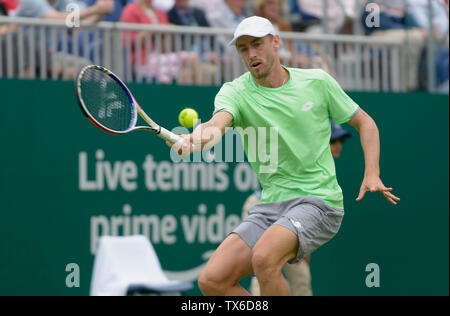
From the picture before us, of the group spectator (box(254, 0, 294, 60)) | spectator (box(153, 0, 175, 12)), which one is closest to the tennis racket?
spectator (box(153, 0, 175, 12))

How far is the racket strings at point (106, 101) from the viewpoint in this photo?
17.4 feet

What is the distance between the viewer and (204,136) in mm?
5301

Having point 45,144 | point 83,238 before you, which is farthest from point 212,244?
point 45,144

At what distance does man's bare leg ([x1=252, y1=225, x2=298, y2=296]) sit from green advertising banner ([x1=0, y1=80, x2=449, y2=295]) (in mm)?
3577

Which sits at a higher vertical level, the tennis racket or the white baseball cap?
the white baseball cap

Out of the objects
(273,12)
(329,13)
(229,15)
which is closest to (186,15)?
(229,15)

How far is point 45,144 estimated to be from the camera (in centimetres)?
873

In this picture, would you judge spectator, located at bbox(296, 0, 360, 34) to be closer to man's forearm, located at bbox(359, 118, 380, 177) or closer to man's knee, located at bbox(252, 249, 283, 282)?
man's forearm, located at bbox(359, 118, 380, 177)

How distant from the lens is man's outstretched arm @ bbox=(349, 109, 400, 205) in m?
5.61

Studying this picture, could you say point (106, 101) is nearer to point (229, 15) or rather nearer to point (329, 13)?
point (229, 15)

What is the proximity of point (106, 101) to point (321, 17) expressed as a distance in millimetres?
5145

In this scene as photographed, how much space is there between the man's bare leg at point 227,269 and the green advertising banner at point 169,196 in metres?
3.38

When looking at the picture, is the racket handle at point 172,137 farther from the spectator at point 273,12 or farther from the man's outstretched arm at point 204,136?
the spectator at point 273,12

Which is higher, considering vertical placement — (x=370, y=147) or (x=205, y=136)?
(x=205, y=136)
